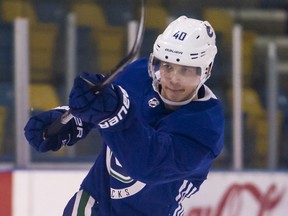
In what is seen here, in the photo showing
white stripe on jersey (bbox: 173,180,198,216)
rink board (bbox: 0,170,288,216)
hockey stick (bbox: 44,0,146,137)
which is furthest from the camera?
rink board (bbox: 0,170,288,216)

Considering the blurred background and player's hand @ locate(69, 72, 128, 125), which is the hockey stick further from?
the blurred background

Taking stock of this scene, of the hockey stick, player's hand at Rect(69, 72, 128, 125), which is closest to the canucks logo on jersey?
the hockey stick

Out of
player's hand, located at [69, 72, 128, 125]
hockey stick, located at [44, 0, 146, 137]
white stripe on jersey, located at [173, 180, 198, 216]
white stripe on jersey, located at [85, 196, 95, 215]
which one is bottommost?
white stripe on jersey, located at [85, 196, 95, 215]

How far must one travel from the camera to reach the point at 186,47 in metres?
2.23

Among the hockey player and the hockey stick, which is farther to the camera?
the hockey player

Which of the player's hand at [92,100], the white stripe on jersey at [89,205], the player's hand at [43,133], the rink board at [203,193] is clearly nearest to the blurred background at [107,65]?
the rink board at [203,193]

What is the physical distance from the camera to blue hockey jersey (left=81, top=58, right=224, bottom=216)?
83.0 inches

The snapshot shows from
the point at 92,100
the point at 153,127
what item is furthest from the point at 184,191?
the point at 92,100

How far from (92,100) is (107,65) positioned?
2239 mm

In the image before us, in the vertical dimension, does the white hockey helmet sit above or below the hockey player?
above

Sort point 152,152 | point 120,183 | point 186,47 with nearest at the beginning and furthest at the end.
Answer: point 152,152
point 186,47
point 120,183

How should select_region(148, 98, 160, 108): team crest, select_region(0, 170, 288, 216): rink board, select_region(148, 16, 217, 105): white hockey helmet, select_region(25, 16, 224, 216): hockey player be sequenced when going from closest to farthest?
select_region(25, 16, 224, 216): hockey player < select_region(148, 16, 217, 105): white hockey helmet < select_region(148, 98, 160, 108): team crest < select_region(0, 170, 288, 216): rink board

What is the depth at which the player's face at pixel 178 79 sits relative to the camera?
7.28 feet

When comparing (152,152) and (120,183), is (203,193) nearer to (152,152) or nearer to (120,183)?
(120,183)
